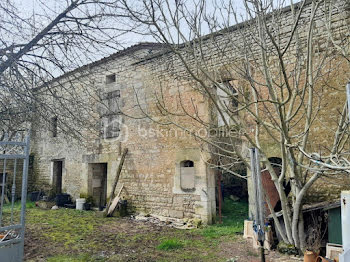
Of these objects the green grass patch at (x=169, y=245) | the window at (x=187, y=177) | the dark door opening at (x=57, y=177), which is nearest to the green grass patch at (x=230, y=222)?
the green grass patch at (x=169, y=245)

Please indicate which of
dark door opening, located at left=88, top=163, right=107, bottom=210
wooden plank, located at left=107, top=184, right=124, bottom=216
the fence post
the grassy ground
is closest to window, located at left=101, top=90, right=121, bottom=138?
dark door opening, located at left=88, top=163, right=107, bottom=210

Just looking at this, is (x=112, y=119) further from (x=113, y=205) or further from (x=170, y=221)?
(x=170, y=221)

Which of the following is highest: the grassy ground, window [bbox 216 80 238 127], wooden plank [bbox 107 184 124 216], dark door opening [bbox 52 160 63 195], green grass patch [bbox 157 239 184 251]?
window [bbox 216 80 238 127]

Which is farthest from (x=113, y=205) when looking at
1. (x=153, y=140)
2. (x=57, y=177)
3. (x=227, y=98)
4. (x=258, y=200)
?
(x=258, y=200)

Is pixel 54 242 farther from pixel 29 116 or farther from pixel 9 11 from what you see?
pixel 9 11

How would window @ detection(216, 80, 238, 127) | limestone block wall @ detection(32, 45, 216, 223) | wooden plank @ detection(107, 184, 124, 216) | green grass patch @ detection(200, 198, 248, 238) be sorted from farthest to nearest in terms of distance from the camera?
wooden plank @ detection(107, 184, 124, 216), limestone block wall @ detection(32, 45, 216, 223), green grass patch @ detection(200, 198, 248, 238), window @ detection(216, 80, 238, 127)

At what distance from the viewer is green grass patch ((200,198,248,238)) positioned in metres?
6.11

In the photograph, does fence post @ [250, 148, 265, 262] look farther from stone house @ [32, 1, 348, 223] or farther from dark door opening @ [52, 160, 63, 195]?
dark door opening @ [52, 160, 63, 195]

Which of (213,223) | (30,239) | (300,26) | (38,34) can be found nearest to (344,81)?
(300,26)

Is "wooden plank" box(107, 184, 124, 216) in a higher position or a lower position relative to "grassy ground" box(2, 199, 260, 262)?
higher

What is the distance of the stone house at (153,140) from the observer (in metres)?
6.98

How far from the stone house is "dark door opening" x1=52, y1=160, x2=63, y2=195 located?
4.52 feet

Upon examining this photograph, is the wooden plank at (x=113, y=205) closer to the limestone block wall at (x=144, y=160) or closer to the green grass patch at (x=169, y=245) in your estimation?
the limestone block wall at (x=144, y=160)

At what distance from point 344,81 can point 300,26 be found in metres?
1.58
